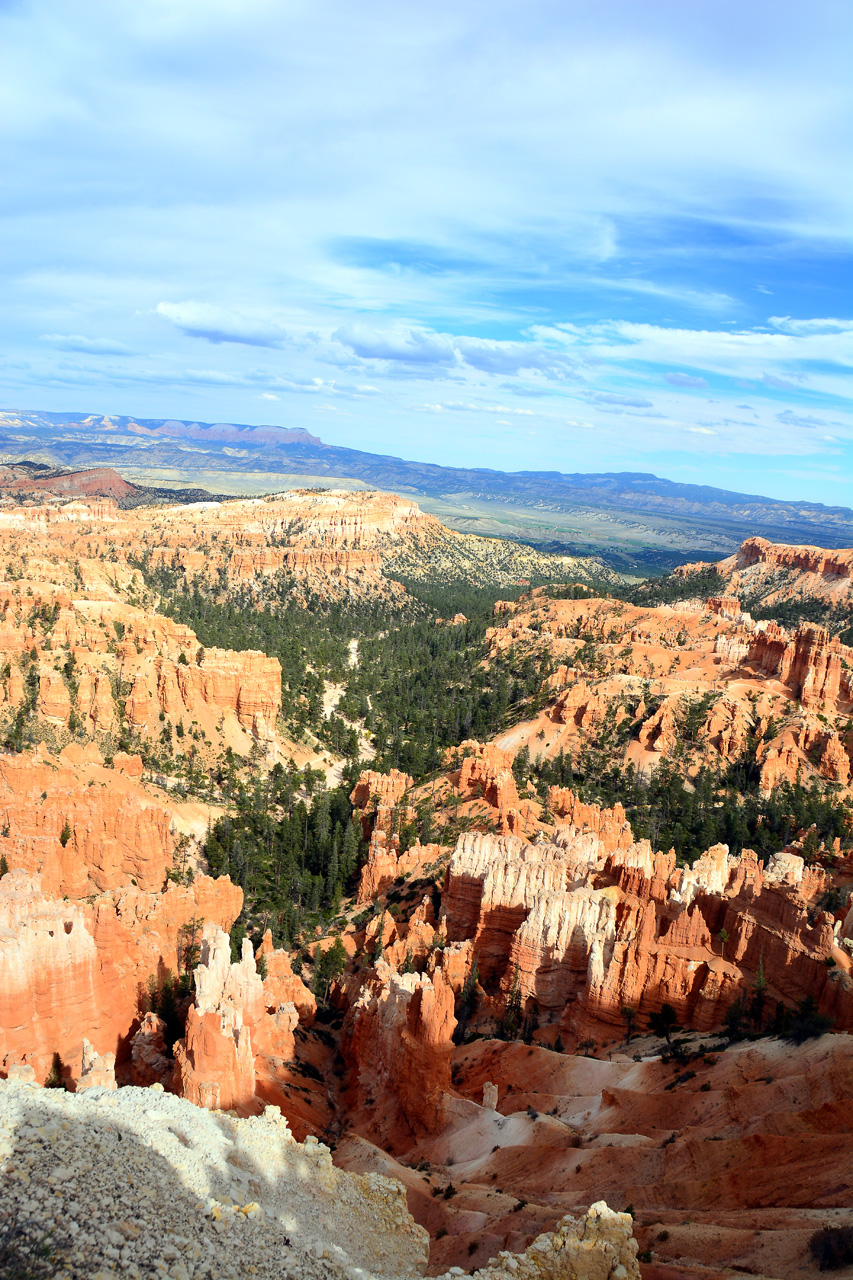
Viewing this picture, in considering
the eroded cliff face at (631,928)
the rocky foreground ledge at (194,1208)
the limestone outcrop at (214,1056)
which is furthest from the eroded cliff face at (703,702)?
the rocky foreground ledge at (194,1208)

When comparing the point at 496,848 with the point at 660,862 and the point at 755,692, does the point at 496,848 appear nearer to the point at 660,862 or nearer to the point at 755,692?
the point at 660,862

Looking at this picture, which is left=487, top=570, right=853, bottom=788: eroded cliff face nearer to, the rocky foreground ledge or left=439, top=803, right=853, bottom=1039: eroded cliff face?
left=439, top=803, right=853, bottom=1039: eroded cliff face

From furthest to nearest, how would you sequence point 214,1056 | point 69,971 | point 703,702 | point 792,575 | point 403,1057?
point 792,575
point 703,702
point 403,1057
point 69,971
point 214,1056

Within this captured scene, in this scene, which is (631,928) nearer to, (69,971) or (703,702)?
(69,971)

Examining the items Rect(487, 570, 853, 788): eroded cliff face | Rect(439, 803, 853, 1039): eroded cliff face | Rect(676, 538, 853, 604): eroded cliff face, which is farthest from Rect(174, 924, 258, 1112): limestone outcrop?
Rect(676, 538, 853, 604): eroded cliff face

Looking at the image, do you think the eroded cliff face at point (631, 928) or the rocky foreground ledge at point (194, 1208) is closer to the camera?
the rocky foreground ledge at point (194, 1208)

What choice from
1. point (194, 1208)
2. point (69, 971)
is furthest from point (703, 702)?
point (194, 1208)

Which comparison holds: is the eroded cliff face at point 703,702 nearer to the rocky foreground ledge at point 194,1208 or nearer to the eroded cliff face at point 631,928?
the eroded cliff face at point 631,928

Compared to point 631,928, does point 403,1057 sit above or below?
below
